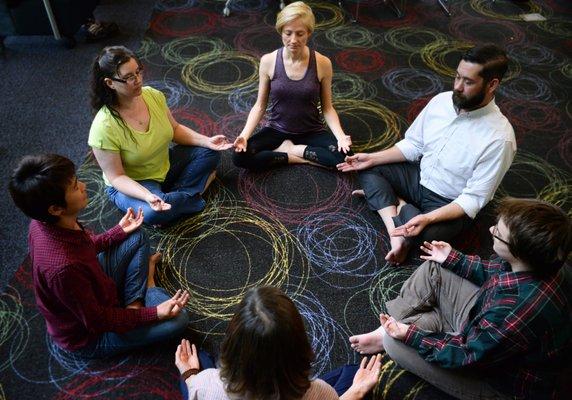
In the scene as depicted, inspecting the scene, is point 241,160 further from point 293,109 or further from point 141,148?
point 141,148

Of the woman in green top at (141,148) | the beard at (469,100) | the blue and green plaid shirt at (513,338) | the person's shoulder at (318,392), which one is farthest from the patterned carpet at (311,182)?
the beard at (469,100)

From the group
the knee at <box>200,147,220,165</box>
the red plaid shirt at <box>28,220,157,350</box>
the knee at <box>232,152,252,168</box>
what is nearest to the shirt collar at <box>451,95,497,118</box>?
the knee at <box>232,152,252,168</box>

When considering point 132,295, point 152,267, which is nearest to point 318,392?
point 132,295

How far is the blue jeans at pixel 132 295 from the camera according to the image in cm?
155

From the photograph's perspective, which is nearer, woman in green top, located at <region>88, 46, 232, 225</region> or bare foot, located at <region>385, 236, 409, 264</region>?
woman in green top, located at <region>88, 46, 232, 225</region>

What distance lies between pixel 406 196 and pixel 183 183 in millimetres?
1095

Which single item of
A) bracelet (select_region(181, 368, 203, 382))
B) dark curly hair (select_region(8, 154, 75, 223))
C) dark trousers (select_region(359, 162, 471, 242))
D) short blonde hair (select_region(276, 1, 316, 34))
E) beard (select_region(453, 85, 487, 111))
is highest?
short blonde hair (select_region(276, 1, 316, 34))

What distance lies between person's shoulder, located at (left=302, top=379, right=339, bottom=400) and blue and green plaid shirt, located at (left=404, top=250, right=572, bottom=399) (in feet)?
1.45

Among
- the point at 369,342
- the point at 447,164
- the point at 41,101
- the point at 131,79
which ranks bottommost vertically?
the point at 369,342

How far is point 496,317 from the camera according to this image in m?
1.24

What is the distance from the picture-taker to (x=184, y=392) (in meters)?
1.41

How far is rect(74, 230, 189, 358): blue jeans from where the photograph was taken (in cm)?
155

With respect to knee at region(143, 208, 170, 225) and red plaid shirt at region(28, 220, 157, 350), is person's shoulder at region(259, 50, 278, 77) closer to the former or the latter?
knee at region(143, 208, 170, 225)

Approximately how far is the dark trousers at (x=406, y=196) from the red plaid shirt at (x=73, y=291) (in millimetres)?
1121
